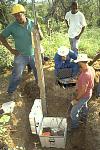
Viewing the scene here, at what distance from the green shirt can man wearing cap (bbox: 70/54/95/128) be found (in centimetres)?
122

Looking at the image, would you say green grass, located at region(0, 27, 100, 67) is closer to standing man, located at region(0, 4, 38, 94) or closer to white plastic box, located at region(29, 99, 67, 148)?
standing man, located at region(0, 4, 38, 94)

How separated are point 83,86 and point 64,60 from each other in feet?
3.87

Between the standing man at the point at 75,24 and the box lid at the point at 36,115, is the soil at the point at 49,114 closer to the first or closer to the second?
the box lid at the point at 36,115

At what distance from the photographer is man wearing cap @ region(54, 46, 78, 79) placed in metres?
6.86

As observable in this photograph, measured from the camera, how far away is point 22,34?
6.64 metres

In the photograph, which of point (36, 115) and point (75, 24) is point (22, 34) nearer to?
point (36, 115)

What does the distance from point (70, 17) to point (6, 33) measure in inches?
89.4

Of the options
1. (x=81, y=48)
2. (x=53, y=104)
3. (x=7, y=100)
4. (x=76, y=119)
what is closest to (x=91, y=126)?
(x=76, y=119)

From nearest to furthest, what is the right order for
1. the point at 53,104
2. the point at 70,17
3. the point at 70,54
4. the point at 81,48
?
the point at 70,54
the point at 53,104
the point at 70,17
the point at 81,48

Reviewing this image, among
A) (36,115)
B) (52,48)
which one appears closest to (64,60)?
(36,115)

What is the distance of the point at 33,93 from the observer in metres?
7.69

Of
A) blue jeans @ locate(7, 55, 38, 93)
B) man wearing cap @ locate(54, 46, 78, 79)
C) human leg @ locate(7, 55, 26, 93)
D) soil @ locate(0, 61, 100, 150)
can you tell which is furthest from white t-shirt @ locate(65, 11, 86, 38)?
human leg @ locate(7, 55, 26, 93)

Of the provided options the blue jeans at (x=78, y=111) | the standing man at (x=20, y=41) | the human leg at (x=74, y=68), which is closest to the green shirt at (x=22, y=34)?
the standing man at (x=20, y=41)

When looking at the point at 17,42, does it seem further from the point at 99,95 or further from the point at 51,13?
the point at 51,13
